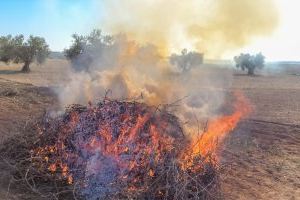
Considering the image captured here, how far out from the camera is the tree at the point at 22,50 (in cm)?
4328

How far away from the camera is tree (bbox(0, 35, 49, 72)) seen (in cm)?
4328

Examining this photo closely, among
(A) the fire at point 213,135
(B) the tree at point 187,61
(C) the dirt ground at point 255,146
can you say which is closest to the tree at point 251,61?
(B) the tree at point 187,61

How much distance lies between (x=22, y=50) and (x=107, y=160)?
37.7 metres

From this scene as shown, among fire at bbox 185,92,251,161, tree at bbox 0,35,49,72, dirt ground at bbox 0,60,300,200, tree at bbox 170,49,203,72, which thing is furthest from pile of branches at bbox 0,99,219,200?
tree at bbox 0,35,49,72

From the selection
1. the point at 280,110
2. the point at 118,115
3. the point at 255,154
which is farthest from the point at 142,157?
the point at 280,110

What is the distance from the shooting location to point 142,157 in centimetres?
766

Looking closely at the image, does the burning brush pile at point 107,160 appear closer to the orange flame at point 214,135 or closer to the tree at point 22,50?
the orange flame at point 214,135

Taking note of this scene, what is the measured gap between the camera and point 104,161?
24.4 feet

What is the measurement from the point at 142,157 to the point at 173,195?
0.74 metres

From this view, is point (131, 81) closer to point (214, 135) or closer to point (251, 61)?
→ point (214, 135)

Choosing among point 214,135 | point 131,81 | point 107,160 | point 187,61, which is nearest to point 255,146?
point 214,135

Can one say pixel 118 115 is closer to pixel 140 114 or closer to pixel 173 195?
pixel 140 114

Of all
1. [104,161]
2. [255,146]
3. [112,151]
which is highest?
[112,151]

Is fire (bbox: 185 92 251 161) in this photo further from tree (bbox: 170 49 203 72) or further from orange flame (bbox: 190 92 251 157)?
tree (bbox: 170 49 203 72)
